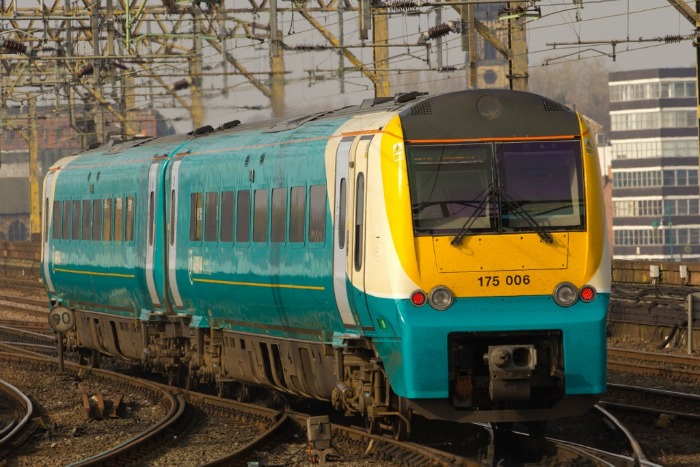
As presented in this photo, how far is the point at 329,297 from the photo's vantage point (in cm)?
1432

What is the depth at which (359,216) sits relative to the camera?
44.3 ft

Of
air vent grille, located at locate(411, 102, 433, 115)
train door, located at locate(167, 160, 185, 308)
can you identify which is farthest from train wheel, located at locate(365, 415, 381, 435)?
train door, located at locate(167, 160, 185, 308)

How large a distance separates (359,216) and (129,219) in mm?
8352

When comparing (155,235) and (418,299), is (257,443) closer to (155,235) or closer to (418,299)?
(418,299)

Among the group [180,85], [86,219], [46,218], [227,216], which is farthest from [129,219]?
[180,85]

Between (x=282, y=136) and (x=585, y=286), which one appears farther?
(x=282, y=136)

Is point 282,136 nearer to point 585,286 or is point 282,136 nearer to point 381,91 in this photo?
point 585,286

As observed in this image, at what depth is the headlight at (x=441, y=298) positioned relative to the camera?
1258cm

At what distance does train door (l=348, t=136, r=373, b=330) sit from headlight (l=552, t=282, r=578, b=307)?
172 centimetres

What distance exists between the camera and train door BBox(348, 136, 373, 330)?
43.8 feet

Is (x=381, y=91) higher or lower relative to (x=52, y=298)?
higher

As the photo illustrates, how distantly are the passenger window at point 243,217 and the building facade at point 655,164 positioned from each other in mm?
109689

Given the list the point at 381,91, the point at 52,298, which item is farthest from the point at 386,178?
the point at 381,91

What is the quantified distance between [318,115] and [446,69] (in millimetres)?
16377
